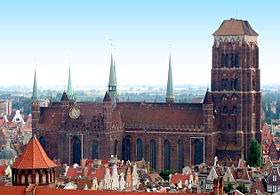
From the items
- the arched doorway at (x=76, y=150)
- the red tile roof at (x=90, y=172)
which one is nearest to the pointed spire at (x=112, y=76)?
the arched doorway at (x=76, y=150)

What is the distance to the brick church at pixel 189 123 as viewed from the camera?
148750mm

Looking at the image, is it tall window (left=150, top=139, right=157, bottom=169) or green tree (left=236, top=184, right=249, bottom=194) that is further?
tall window (left=150, top=139, right=157, bottom=169)

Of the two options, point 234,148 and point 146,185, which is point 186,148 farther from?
point 146,185

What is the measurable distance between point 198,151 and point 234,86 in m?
14.3

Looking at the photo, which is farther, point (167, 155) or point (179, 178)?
point (167, 155)

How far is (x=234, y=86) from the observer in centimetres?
15175

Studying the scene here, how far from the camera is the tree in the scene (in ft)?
479

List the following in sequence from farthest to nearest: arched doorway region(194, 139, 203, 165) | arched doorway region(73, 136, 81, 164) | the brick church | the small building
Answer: arched doorway region(73, 136, 81, 164)
the brick church
arched doorway region(194, 139, 203, 165)
the small building

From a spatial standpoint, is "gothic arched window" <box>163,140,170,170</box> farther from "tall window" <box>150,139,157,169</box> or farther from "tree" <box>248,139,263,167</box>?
"tree" <box>248,139,263,167</box>

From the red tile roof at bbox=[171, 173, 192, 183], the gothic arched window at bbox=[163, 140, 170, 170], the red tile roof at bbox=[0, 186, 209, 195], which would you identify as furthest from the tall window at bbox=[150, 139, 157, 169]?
the red tile roof at bbox=[0, 186, 209, 195]

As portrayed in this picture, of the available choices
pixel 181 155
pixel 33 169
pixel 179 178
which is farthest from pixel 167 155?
pixel 33 169

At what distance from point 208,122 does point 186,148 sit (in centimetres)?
706

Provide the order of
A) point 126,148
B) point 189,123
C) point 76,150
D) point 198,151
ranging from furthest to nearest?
1. point 126,148
2. point 76,150
3. point 189,123
4. point 198,151

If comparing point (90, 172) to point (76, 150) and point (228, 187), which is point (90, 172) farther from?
point (76, 150)
